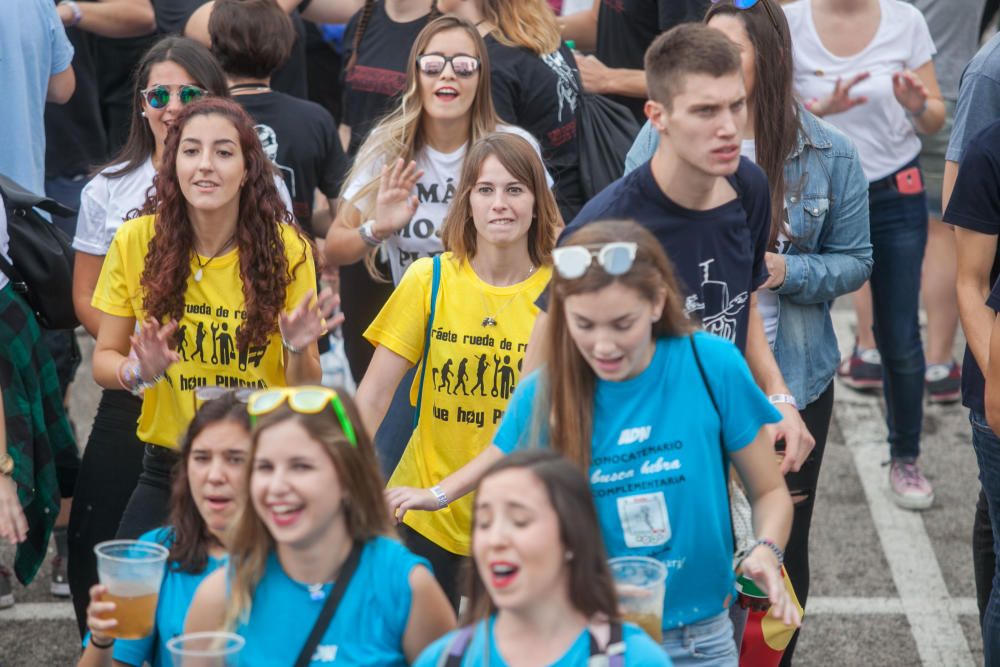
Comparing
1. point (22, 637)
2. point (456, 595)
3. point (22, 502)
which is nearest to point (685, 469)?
point (456, 595)

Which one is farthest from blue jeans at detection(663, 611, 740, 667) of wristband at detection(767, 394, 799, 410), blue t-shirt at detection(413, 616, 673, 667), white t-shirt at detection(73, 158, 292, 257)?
white t-shirt at detection(73, 158, 292, 257)

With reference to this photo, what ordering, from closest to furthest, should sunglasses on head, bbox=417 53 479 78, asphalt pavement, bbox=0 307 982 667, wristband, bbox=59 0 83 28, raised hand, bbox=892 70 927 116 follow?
sunglasses on head, bbox=417 53 479 78 < asphalt pavement, bbox=0 307 982 667 < raised hand, bbox=892 70 927 116 < wristband, bbox=59 0 83 28

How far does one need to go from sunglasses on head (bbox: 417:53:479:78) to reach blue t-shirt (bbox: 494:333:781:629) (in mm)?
2057

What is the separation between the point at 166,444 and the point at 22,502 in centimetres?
51

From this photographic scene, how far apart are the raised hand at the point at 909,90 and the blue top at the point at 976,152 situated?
97 cm

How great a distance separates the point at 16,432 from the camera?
15.3 ft

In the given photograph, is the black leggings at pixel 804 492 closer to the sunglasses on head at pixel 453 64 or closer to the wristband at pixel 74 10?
the sunglasses on head at pixel 453 64

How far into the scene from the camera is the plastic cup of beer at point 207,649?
9.93 ft

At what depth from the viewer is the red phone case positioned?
20.1 ft

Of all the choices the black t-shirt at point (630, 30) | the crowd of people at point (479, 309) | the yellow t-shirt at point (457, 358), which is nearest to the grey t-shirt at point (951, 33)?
the crowd of people at point (479, 309)

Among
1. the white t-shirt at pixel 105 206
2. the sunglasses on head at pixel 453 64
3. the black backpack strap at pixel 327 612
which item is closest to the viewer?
the black backpack strap at pixel 327 612

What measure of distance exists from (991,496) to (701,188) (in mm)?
1322

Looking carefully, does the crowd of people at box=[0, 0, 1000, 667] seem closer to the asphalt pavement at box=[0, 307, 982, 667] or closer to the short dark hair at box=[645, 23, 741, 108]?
the short dark hair at box=[645, 23, 741, 108]

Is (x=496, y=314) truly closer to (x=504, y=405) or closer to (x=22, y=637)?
(x=504, y=405)
